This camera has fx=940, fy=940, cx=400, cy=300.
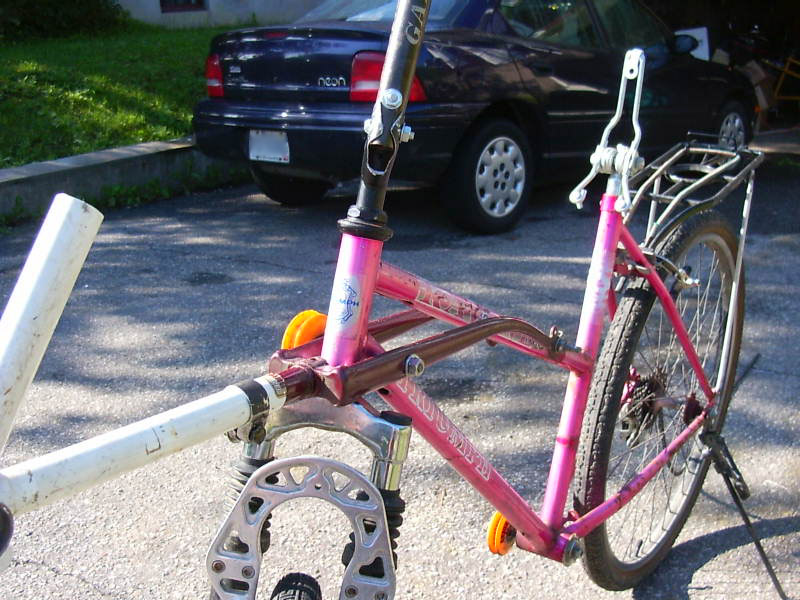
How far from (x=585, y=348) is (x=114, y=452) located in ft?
4.25

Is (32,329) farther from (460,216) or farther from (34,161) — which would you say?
(34,161)

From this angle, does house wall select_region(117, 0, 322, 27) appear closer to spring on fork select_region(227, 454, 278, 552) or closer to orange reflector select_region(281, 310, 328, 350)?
orange reflector select_region(281, 310, 328, 350)

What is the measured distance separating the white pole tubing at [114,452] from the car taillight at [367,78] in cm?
425

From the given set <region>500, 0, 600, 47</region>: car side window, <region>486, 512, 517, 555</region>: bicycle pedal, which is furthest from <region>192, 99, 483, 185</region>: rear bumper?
<region>486, 512, 517, 555</region>: bicycle pedal

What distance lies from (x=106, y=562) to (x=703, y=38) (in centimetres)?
856

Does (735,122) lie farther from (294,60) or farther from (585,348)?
(585,348)

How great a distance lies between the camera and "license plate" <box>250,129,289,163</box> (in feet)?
18.3

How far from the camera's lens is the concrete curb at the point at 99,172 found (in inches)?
243

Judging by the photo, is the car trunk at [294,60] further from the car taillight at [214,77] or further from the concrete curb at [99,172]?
the concrete curb at [99,172]

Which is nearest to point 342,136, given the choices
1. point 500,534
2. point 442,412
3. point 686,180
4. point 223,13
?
point 686,180

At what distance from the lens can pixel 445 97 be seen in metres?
5.50

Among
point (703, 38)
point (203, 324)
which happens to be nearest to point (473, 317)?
point (203, 324)

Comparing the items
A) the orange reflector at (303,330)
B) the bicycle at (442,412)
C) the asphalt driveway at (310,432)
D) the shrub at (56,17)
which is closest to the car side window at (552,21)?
the asphalt driveway at (310,432)

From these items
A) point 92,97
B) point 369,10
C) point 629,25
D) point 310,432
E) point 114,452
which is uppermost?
point 629,25
